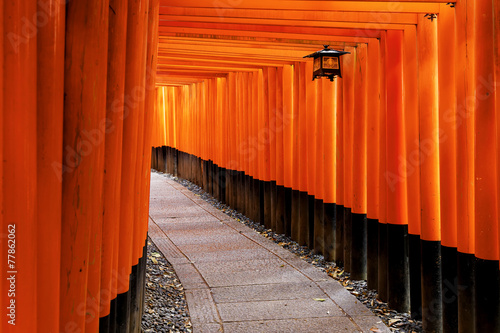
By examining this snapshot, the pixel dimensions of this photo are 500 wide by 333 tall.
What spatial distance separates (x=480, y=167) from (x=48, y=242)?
337 centimetres

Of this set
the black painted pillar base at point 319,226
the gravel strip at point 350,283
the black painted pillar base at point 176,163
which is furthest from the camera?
the black painted pillar base at point 176,163

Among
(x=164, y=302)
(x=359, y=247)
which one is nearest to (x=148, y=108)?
(x=164, y=302)

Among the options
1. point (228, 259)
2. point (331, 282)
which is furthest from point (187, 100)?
point (331, 282)

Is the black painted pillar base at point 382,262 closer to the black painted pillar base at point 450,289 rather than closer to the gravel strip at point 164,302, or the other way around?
the black painted pillar base at point 450,289

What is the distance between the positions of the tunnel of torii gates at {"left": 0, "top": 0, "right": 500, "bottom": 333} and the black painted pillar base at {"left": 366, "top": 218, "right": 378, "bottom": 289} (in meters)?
0.02

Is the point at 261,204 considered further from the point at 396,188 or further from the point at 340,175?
the point at 396,188

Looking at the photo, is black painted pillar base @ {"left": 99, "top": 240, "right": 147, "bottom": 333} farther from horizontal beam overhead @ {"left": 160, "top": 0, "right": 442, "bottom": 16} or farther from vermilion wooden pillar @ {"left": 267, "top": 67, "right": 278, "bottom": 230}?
vermilion wooden pillar @ {"left": 267, "top": 67, "right": 278, "bottom": 230}

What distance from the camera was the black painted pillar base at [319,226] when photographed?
835 cm

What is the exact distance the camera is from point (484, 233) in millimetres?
4195

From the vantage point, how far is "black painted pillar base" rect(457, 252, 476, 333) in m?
4.42

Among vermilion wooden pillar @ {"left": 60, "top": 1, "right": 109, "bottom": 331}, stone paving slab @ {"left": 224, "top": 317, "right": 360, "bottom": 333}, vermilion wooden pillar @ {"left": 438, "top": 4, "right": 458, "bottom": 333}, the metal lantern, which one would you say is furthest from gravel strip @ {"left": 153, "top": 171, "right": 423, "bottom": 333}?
vermilion wooden pillar @ {"left": 60, "top": 1, "right": 109, "bottom": 331}

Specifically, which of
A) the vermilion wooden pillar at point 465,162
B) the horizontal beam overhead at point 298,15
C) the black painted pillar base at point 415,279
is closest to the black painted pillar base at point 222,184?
the horizontal beam overhead at point 298,15

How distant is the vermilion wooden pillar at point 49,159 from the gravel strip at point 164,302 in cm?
308

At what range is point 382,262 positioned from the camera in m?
6.16
